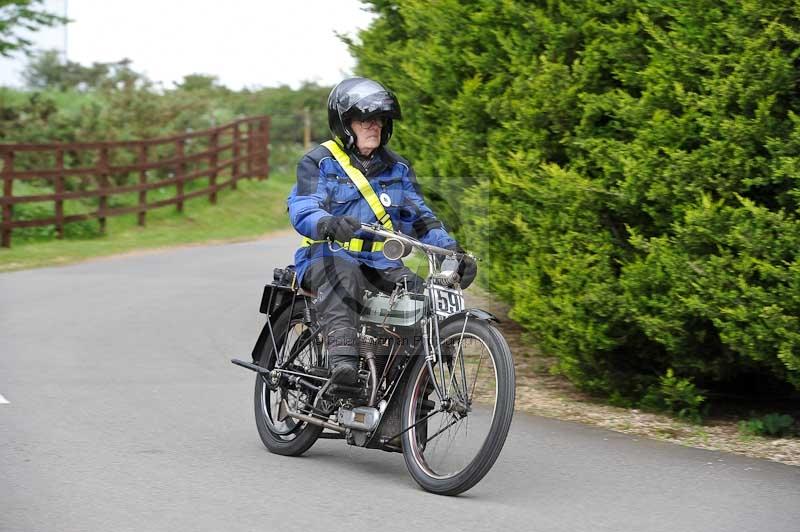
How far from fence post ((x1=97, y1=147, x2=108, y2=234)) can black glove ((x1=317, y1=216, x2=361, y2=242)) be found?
16.3 meters

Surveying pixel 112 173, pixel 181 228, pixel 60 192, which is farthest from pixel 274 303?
pixel 181 228

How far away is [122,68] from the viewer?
31.2m

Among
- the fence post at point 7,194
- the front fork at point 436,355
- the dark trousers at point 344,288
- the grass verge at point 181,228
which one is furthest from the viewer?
the fence post at point 7,194

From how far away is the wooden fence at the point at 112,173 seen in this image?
67.2 ft

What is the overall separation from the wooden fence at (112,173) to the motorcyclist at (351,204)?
1394cm

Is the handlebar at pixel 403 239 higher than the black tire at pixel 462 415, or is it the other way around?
the handlebar at pixel 403 239

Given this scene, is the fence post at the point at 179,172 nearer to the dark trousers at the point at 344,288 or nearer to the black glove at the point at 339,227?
the dark trousers at the point at 344,288

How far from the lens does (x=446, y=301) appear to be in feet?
20.7

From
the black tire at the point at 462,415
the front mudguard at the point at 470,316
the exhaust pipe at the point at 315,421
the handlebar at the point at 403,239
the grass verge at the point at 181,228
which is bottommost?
the grass verge at the point at 181,228

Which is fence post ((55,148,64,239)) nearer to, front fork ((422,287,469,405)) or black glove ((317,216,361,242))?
black glove ((317,216,361,242))

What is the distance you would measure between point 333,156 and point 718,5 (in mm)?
2512

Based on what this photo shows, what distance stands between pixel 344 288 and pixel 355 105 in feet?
3.19

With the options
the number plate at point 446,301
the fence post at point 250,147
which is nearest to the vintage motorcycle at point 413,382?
the number plate at point 446,301

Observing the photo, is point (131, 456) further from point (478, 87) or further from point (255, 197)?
point (255, 197)
